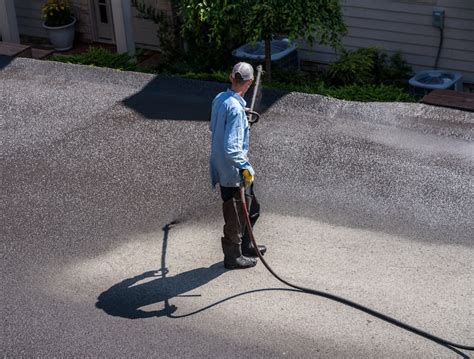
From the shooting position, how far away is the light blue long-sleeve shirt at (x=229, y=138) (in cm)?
692

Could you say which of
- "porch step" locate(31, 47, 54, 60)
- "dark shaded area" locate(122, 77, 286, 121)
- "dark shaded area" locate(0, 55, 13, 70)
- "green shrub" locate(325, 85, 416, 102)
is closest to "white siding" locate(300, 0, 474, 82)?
"green shrub" locate(325, 85, 416, 102)

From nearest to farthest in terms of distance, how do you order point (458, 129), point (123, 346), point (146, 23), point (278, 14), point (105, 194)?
point (123, 346) < point (105, 194) < point (458, 129) < point (278, 14) < point (146, 23)

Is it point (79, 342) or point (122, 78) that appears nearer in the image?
point (79, 342)

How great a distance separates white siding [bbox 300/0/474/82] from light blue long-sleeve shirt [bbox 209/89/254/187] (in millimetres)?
5849

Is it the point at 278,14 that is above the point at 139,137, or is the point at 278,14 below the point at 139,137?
above

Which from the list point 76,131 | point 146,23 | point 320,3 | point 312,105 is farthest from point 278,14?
point 146,23

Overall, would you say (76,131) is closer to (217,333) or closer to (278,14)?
(278,14)

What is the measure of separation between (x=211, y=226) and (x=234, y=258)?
80 centimetres

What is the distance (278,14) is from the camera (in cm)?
1112

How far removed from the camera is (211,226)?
27.0 ft

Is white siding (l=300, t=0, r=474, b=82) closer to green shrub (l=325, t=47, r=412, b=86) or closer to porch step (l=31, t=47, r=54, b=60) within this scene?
green shrub (l=325, t=47, r=412, b=86)

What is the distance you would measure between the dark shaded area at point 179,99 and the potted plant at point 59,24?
487cm

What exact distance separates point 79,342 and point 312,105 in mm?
4934

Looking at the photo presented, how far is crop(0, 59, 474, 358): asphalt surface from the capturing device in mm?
6723
